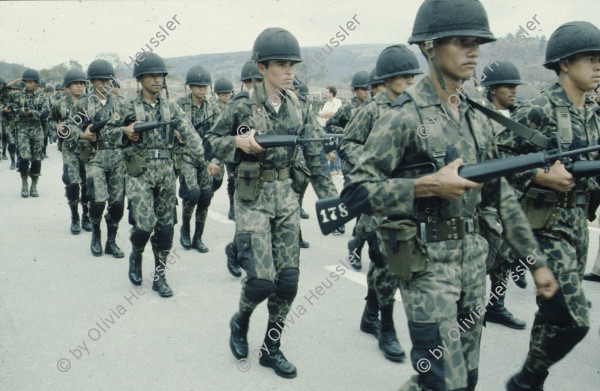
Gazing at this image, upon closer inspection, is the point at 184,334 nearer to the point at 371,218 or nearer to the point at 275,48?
the point at 371,218

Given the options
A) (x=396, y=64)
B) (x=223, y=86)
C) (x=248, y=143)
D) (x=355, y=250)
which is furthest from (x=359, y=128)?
(x=223, y=86)

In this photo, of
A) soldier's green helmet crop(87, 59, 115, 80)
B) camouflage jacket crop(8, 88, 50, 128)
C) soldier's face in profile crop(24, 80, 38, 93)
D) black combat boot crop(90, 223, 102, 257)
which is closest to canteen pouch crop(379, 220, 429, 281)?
black combat boot crop(90, 223, 102, 257)

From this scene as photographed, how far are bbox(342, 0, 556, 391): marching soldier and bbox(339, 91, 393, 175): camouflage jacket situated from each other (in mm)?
1783

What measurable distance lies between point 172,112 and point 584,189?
148 inches

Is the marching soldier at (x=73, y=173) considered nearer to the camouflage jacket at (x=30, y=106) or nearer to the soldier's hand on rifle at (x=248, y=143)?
the camouflage jacket at (x=30, y=106)

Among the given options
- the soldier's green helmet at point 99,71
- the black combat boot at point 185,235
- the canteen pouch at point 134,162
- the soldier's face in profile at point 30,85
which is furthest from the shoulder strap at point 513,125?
the soldier's face in profile at point 30,85

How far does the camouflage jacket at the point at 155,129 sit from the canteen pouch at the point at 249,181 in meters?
1.69

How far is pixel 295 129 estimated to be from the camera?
389 centimetres

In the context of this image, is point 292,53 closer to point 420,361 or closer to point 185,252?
point 420,361

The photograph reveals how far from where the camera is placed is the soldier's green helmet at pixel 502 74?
546 cm

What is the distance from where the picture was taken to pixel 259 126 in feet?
12.4

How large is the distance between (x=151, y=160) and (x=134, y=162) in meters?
0.17

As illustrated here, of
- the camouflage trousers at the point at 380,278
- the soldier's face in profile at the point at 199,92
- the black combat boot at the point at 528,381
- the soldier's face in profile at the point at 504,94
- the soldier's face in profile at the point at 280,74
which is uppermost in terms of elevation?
the soldier's face in profile at the point at 280,74

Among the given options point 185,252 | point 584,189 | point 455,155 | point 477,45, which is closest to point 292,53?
point 477,45
